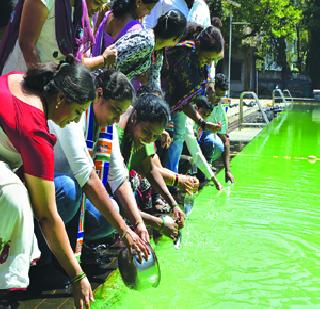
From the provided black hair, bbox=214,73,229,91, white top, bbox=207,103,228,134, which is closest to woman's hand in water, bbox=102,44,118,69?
black hair, bbox=214,73,229,91

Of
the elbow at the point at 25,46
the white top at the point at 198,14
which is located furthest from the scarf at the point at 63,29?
the white top at the point at 198,14

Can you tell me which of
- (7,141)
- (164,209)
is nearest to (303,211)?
(164,209)

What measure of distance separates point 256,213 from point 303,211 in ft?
1.57

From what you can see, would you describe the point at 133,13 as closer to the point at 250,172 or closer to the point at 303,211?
the point at 303,211

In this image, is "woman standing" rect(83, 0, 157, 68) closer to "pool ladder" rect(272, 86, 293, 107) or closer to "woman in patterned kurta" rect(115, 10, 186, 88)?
"woman in patterned kurta" rect(115, 10, 186, 88)

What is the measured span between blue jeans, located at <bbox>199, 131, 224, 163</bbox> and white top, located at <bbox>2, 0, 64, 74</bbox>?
Result: 3.93 meters

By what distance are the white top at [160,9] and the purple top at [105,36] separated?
1.02 meters

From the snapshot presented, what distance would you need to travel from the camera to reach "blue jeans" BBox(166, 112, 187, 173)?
18.7 ft

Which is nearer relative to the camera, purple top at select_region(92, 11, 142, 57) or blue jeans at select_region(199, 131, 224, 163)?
purple top at select_region(92, 11, 142, 57)

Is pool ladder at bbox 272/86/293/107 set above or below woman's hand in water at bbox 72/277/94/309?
below

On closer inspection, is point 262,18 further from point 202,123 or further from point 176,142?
point 176,142

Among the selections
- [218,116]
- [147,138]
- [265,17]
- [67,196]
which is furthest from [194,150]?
[265,17]

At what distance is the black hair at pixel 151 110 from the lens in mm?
3764

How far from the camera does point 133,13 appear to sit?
427 centimetres
